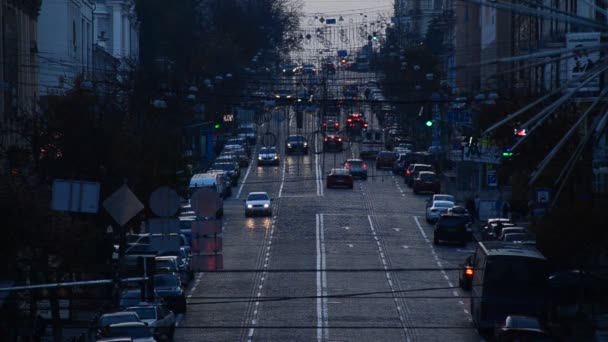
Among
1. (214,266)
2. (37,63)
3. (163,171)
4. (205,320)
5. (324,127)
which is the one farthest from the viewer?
(324,127)

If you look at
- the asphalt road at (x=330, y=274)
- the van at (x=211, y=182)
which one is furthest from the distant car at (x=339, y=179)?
the van at (x=211, y=182)

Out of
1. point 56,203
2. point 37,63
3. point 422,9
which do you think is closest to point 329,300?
point 56,203

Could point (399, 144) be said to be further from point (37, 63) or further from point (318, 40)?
point (37, 63)

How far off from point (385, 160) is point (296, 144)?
539 cm

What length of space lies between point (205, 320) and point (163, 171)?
8375mm

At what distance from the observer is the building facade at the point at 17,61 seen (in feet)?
122

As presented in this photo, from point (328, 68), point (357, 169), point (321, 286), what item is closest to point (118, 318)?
point (321, 286)

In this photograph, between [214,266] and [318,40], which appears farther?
[318,40]

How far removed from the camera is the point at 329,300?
28.3 m

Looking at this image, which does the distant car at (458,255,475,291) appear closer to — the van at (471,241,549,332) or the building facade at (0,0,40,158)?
the van at (471,241,549,332)

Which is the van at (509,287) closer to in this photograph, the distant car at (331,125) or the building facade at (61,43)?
the building facade at (61,43)

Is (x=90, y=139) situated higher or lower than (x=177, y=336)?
higher

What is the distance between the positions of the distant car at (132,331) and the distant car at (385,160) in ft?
144

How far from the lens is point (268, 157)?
63812 millimetres
